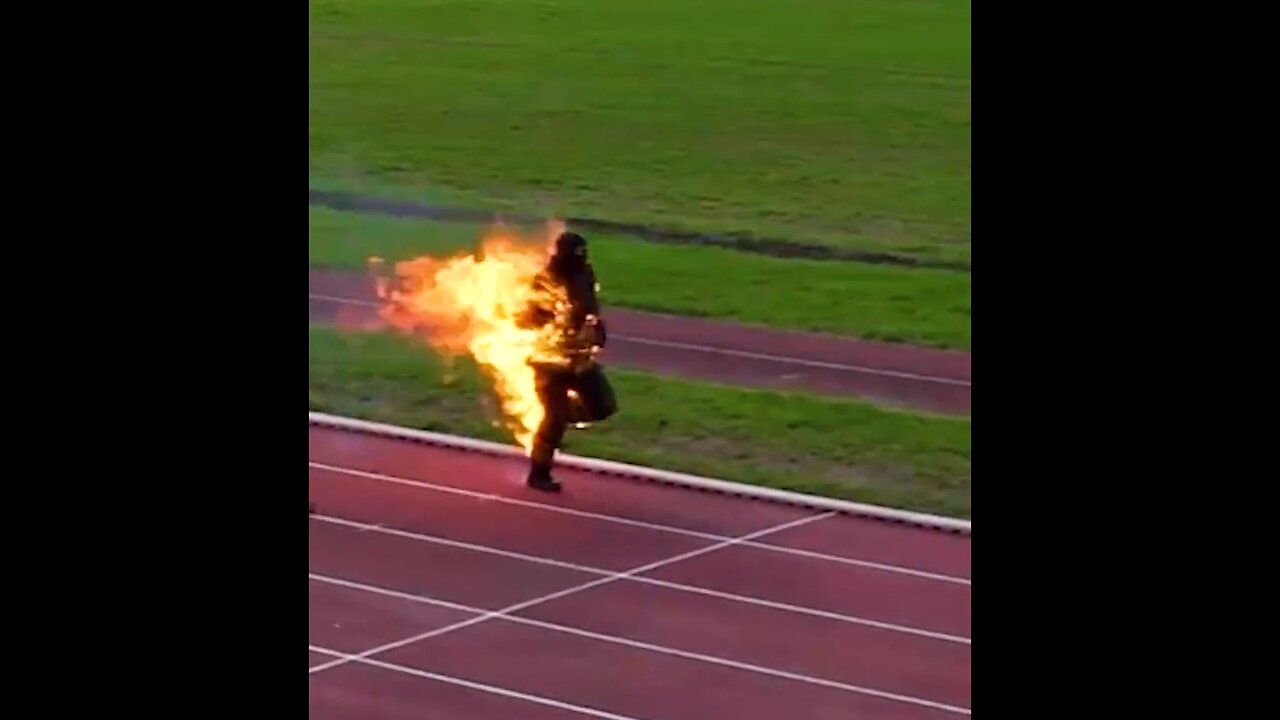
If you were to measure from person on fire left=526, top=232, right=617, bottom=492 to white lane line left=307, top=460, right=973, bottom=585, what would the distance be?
0.17 metres

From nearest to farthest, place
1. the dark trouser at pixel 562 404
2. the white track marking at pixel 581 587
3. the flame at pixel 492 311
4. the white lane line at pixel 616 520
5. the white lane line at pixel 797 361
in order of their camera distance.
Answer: the white track marking at pixel 581 587 < the white lane line at pixel 616 520 < the dark trouser at pixel 562 404 < the flame at pixel 492 311 < the white lane line at pixel 797 361

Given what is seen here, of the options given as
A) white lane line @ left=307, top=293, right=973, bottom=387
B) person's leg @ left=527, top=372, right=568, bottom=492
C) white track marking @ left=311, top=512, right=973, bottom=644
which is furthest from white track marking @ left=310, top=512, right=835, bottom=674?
white lane line @ left=307, top=293, right=973, bottom=387

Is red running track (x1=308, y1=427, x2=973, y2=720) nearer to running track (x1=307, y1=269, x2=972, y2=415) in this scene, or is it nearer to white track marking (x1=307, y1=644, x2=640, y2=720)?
white track marking (x1=307, y1=644, x2=640, y2=720)

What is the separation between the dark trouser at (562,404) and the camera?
15.2ft

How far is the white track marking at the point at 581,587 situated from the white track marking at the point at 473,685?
38 mm

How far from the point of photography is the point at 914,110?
931cm

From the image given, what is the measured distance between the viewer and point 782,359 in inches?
256

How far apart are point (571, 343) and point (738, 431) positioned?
1.15 m

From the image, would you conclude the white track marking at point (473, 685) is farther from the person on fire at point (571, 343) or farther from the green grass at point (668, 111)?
the green grass at point (668, 111)

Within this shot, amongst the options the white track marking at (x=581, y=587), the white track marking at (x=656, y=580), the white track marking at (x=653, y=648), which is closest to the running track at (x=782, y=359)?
the white track marking at (x=581, y=587)

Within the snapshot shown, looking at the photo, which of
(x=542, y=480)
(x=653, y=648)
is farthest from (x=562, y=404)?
(x=653, y=648)

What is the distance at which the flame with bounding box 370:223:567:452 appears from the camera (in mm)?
4781

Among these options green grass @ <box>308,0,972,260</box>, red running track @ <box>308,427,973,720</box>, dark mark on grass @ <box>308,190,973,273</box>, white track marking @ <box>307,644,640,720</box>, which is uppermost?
green grass @ <box>308,0,972,260</box>
